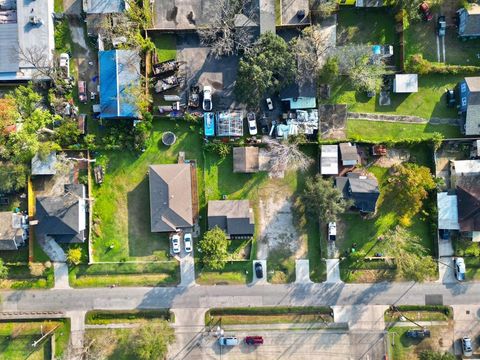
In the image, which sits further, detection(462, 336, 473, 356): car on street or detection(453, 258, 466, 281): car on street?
detection(453, 258, 466, 281): car on street

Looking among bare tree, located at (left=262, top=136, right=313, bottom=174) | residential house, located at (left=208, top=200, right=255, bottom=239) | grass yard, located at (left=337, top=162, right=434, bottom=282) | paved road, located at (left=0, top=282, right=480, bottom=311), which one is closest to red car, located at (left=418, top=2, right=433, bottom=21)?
grass yard, located at (left=337, top=162, right=434, bottom=282)

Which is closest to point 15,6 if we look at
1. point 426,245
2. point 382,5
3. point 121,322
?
point 121,322

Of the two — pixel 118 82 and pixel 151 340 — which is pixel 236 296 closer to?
pixel 151 340

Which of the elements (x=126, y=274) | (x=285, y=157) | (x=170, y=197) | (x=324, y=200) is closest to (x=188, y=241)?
(x=170, y=197)

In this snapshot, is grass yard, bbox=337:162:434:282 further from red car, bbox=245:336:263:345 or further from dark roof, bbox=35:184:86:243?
dark roof, bbox=35:184:86:243

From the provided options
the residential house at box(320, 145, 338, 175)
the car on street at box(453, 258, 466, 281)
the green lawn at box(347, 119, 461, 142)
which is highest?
the green lawn at box(347, 119, 461, 142)

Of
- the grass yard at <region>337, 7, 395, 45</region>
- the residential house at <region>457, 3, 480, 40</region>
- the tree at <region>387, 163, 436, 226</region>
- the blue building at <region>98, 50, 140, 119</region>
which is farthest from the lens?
the grass yard at <region>337, 7, 395, 45</region>

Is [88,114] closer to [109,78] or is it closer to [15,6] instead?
[109,78]
